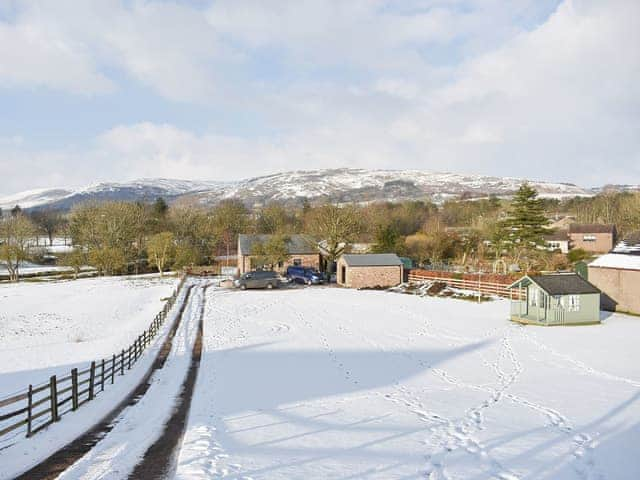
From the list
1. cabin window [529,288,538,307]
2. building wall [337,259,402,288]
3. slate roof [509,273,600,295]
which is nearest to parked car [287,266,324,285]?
building wall [337,259,402,288]

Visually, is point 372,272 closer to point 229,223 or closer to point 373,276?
point 373,276

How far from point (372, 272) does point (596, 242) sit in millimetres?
39814

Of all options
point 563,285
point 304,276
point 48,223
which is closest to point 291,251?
point 304,276

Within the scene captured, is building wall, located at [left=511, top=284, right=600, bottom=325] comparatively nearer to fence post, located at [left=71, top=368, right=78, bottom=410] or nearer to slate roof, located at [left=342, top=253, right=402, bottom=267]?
slate roof, located at [left=342, top=253, right=402, bottom=267]

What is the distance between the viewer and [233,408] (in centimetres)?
1252

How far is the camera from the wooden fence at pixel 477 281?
118 ft

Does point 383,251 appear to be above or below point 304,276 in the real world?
above

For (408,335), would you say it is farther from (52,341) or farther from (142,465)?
(52,341)

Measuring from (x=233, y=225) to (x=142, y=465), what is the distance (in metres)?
75.7

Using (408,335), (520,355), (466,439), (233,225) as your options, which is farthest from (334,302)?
(233,225)

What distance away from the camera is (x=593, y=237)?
66875mm

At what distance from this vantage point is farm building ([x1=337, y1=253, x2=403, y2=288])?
4412 centimetres

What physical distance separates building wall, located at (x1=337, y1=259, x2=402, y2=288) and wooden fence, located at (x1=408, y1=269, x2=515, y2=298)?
2.48m

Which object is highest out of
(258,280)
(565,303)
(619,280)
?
(619,280)
